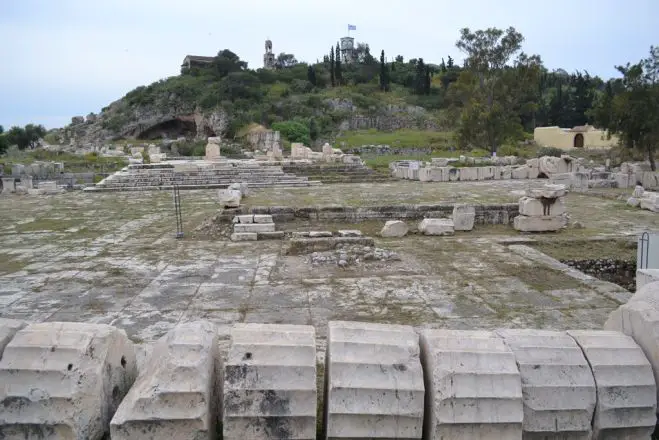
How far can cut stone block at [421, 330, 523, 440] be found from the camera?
2.59m

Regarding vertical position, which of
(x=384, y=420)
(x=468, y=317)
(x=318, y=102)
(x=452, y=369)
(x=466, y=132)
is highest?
(x=318, y=102)

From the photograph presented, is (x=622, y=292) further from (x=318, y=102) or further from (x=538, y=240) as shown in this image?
(x=318, y=102)

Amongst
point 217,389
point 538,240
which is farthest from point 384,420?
point 538,240

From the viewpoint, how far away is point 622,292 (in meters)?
6.43

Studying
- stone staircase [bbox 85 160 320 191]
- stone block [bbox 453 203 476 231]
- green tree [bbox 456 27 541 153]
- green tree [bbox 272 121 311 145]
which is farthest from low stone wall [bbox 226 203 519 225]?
green tree [bbox 272 121 311 145]

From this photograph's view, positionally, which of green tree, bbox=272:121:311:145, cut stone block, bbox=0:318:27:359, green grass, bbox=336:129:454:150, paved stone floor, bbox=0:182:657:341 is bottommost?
paved stone floor, bbox=0:182:657:341

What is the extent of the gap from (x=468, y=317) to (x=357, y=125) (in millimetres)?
56181

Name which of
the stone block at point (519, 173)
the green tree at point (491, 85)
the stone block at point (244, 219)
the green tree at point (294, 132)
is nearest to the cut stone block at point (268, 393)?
the stone block at point (244, 219)

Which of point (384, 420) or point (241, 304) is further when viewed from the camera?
point (241, 304)

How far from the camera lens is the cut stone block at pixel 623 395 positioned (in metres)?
2.74

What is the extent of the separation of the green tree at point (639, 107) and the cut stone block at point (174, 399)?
86.5 ft

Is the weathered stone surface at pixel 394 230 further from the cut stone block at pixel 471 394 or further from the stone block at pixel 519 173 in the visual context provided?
the stone block at pixel 519 173

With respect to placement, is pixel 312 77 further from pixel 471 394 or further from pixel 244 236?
pixel 471 394

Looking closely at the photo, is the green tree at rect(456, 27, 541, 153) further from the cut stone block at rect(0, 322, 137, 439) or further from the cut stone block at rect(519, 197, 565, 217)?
the cut stone block at rect(0, 322, 137, 439)
